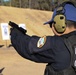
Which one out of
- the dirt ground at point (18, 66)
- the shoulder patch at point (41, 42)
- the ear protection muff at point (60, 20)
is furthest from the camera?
the dirt ground at point (18, 66)

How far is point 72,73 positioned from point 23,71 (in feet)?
24.9

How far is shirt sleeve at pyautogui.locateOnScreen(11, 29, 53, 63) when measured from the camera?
2348mm

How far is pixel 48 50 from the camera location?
7.73ft

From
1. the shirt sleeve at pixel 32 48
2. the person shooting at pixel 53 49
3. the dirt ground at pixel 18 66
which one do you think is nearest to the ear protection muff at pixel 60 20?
the person shooting at pixel 53 49

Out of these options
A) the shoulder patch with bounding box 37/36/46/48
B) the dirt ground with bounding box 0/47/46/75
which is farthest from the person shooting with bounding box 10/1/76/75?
the dirt ground with bounding box 0/47/46/75

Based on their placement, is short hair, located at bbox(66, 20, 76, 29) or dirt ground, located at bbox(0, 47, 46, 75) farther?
Answer: dirt ground, located at bbox(0, 47, 46, 75)

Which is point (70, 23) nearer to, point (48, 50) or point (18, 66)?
point (48, 50)

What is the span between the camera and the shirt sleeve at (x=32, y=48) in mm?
2348

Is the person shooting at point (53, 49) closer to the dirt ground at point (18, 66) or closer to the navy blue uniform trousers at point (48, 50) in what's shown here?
the navy blue uniform trousers at point (48, 50)

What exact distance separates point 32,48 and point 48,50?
→ 4.9 inches

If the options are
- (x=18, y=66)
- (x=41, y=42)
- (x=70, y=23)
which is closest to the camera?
(x=41, y=42)

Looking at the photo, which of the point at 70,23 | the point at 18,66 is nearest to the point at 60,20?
the point at 70,23

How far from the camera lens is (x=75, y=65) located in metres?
2.39

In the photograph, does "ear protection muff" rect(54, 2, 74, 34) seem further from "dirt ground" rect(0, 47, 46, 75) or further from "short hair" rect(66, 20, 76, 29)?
"dirt ground" rect(0, 47, 46, 75)
